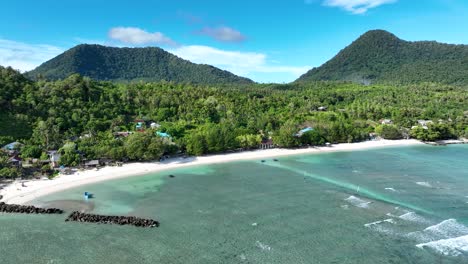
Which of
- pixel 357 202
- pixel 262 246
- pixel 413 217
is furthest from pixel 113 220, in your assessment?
pixel 413 217

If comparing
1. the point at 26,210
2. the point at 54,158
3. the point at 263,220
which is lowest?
the point at 263,220

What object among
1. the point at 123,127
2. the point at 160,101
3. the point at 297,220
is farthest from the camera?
the point at 160,101

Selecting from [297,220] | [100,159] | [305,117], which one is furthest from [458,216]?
[305,117]

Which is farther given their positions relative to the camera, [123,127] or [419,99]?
[419,99]

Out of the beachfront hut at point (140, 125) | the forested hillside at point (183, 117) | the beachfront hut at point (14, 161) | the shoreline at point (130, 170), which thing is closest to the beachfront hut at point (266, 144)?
the forested hillside at point (183, 117)

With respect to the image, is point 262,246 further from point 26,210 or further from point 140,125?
point 140,125

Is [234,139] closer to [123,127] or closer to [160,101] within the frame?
[123,127]
